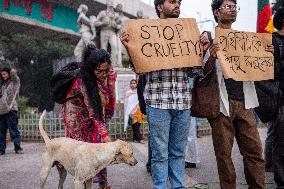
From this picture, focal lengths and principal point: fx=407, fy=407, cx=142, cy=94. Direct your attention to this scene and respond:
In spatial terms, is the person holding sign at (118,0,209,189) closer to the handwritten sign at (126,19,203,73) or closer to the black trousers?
the handwritten sign at (126,19,203,73)

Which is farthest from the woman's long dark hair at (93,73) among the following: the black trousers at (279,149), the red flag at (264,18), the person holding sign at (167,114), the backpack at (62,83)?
the red flag at (264,18)

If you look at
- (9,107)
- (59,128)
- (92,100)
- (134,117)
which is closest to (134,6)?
(59,128)

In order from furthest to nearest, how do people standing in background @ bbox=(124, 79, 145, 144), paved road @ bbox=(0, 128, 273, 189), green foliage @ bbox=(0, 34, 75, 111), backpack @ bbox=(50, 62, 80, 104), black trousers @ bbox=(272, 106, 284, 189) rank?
1. green foliage @ bbox=(0, 34, 75, 111)
2. people standing in background @ bbox=(124, 79, 145, 144)
3. paved road @ bbox=(0, 128, 273, 189)
4. black trousers @ bbox=(272, 106, 284, 189)
5. backpack @ bbox=(50, 62, 80, 104)

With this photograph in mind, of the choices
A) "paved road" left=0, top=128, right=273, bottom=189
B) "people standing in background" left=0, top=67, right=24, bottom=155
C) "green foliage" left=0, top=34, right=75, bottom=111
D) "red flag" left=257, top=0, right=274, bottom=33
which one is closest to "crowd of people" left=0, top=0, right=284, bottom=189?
"red flag" left=257, top=0, right=274, bottom=33

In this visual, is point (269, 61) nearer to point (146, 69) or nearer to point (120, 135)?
point (146, 69)

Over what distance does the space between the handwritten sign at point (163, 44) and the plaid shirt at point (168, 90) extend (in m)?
0.11

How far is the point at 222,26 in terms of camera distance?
12.4ft

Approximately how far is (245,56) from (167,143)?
3.77 ft

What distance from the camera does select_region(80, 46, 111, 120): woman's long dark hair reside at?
3.72 metres

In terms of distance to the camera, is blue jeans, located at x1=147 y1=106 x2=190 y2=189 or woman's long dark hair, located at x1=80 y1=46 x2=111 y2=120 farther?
woman's long dark hair, located at x1=80 y1=46 x2=111 y2=120

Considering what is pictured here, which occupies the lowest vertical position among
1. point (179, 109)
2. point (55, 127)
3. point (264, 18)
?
point (55, 127)

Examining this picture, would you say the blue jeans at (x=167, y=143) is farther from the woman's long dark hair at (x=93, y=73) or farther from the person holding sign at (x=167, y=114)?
the woman's long dark hair at (x=93, y=73)

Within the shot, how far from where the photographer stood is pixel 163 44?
141 inches

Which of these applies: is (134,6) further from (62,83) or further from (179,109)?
(179,109)
